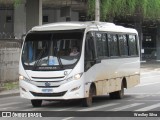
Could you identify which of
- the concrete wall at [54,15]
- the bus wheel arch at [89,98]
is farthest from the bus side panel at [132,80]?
the concrete wall at [54,15]

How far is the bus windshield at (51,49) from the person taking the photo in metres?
17.6

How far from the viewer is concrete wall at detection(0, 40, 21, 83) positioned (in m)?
29.3

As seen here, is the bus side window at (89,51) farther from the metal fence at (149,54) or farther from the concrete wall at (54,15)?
the metal fence at (149,54)

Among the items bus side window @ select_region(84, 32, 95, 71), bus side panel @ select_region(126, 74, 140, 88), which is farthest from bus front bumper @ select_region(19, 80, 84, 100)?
bus side panel @ select_region(126, 74, 140, 88)

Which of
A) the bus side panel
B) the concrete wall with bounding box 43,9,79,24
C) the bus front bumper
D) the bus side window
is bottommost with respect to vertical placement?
the bus side panel

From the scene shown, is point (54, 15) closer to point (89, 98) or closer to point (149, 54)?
point (149, 54)

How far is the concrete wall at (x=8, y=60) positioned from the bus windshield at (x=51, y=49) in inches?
440

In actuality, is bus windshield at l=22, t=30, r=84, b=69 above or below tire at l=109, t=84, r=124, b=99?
above

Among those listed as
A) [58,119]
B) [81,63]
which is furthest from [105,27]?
[58,119]

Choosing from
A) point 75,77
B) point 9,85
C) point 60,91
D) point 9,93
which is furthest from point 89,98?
point 9,85

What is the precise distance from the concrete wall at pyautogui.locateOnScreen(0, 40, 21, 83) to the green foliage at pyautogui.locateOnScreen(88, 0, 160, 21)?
354 inches

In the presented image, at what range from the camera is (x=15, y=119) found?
14336 millimetres

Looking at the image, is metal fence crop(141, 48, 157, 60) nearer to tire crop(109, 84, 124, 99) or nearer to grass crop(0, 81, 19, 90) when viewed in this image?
grass crop(0, 81, 19, 90)

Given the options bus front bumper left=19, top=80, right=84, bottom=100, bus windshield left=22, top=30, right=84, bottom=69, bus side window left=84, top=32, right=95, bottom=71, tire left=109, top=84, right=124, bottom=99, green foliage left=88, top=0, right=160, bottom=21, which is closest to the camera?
bus front bumper left=19, top=80, right=84, bottom=100
